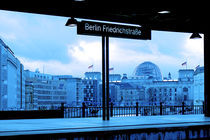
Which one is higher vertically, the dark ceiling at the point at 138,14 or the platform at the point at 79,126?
the dark ceiling at the point at 138,14

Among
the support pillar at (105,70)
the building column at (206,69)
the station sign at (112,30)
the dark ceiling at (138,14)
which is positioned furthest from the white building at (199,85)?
the station sign at (112,30)

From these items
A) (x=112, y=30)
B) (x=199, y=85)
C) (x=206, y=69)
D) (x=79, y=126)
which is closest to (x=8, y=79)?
(x=199, y=85)

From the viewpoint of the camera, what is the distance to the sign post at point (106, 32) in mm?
12351

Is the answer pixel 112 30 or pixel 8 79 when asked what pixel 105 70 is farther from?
pixel 8 79

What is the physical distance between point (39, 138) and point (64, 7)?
5066 millimetres

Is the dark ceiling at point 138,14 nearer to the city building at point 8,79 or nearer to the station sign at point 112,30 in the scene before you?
the station sign at point 112,30

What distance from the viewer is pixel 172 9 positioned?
1116 centimetres

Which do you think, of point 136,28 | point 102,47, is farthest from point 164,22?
point 102,47

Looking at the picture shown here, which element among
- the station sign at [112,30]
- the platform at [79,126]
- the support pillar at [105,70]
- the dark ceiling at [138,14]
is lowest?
the platform at [79,126]

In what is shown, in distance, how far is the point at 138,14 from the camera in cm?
1239

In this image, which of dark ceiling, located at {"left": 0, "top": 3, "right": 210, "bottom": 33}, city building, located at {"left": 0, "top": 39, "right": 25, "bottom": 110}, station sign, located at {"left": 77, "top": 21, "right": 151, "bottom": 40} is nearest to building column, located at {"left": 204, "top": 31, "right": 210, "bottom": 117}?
dark ceiling, located at {"left": 0, "top": 3, "right": 210, "bottom": 33}

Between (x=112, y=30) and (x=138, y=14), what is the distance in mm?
1190

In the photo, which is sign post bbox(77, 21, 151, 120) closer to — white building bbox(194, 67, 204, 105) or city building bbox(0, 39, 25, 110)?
city building bbox(0, 39, 25, 110)

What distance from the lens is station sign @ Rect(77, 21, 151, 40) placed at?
1226 cm
